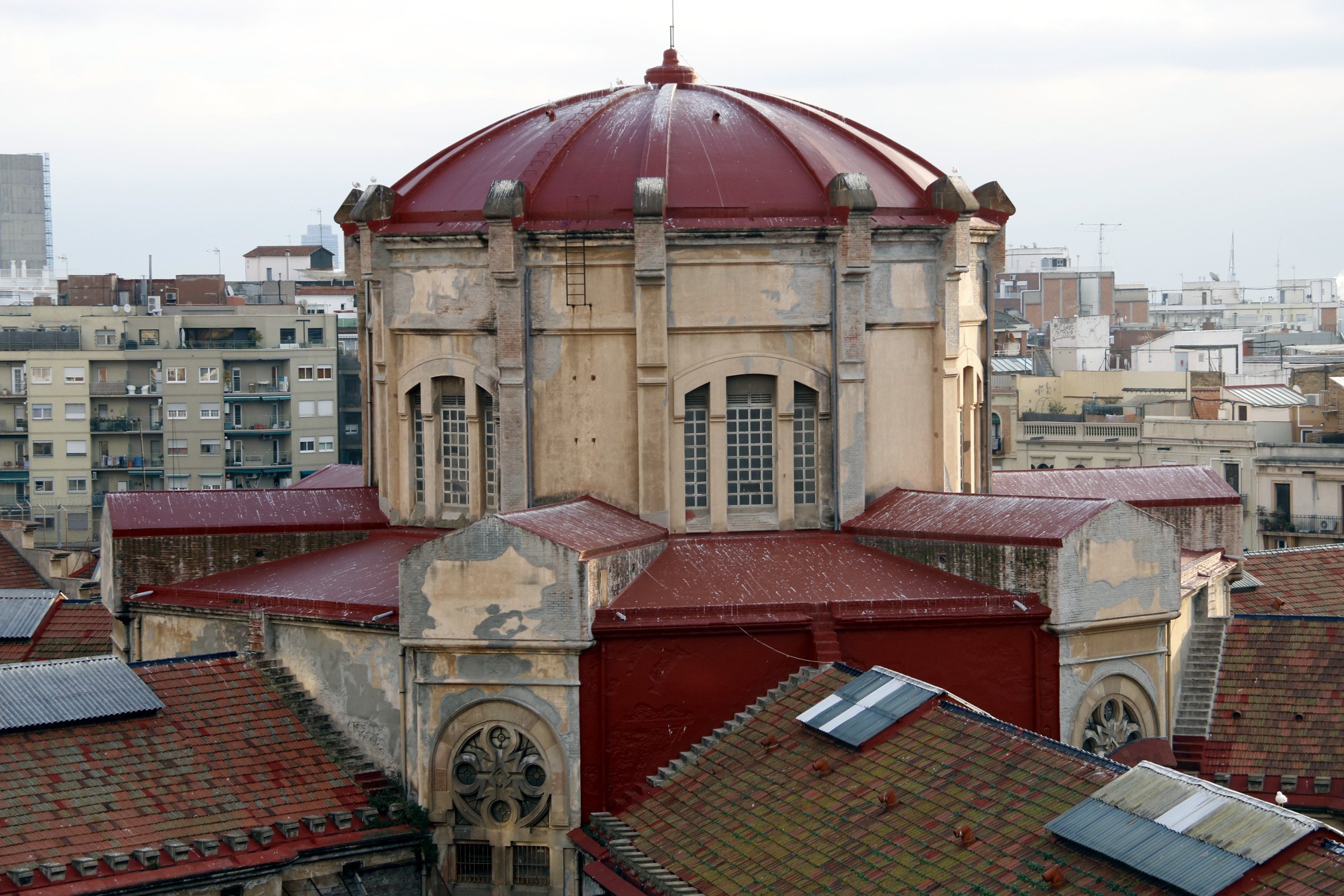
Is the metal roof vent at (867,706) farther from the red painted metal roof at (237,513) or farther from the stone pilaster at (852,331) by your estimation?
the red painted metal roof at (237,513)

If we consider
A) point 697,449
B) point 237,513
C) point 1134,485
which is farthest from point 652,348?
point 1134,485

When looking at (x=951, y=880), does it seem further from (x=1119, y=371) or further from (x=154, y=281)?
(x=154, y=281)

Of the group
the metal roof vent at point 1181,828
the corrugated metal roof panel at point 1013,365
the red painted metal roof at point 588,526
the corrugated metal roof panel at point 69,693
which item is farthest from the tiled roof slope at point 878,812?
the corrugated metal roof panel at point 1013,365

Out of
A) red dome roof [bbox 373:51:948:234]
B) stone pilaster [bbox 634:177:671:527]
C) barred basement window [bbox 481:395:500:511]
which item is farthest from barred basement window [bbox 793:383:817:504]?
barred basement window [bbox 481:395:500:511]

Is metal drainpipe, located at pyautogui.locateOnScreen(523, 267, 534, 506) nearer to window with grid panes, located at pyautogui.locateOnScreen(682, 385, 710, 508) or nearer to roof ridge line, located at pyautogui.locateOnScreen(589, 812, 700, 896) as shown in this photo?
window with grid panes, located at pyautogui.locateOnScreen(682, 385, 710, 508)

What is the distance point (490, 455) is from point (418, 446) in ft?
6.14

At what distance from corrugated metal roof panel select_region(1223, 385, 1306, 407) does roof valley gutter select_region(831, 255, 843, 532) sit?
55831 millimetres

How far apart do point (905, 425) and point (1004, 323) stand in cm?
8885

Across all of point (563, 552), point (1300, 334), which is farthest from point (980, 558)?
point (1300, 334)

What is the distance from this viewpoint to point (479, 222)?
34.0 m

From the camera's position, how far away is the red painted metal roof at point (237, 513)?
35344 millimetres

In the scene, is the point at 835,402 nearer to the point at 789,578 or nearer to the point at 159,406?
the point at 789,578

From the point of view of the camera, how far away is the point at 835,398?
33.5 m

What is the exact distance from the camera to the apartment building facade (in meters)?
89.6
